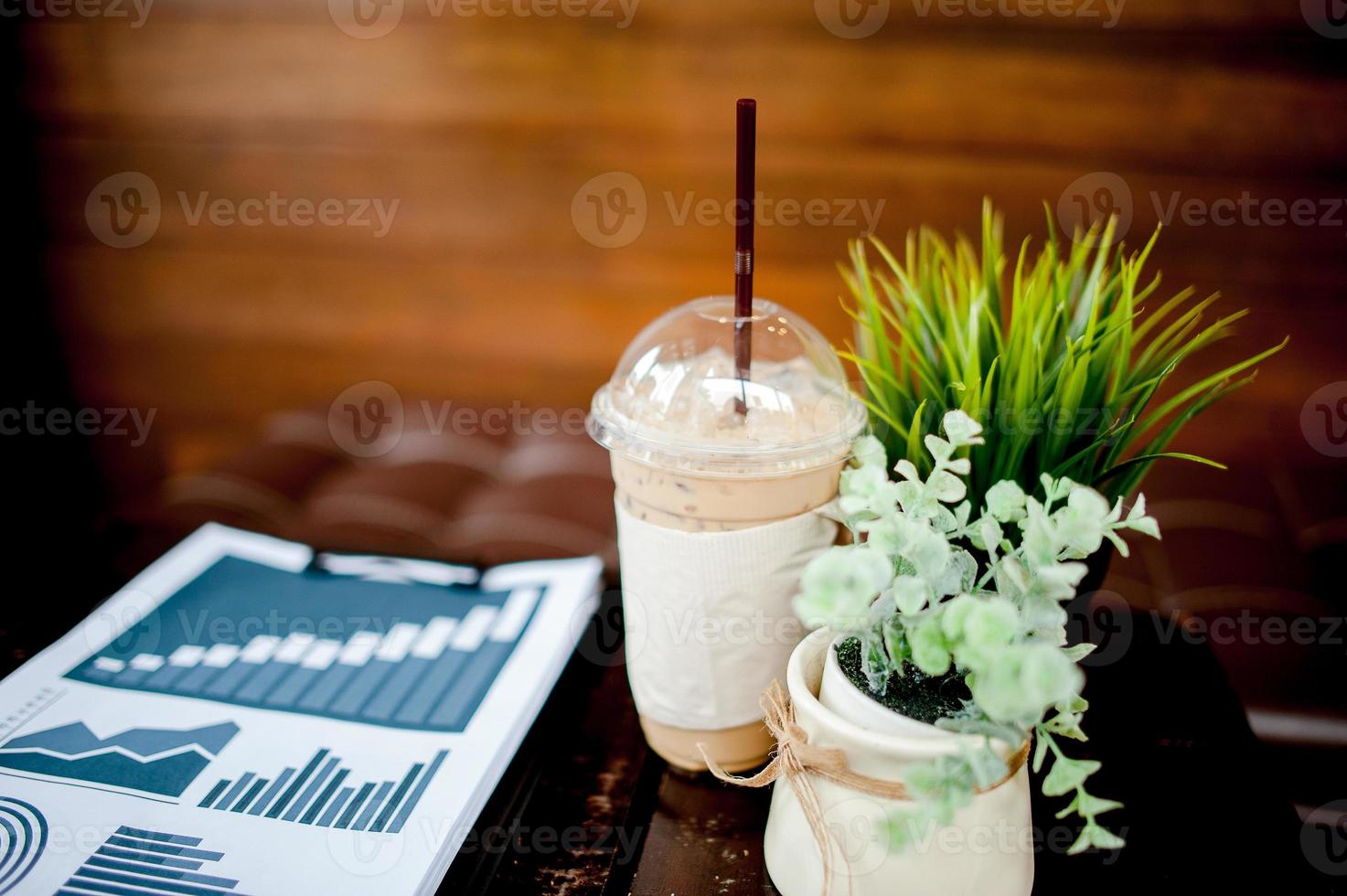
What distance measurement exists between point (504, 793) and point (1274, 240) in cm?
165

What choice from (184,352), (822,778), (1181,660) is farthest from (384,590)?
(184,352)

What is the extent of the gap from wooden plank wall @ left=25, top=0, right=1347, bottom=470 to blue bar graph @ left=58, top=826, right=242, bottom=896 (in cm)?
134

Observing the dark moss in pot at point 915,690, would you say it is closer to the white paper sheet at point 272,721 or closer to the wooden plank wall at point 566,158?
the white paper sheet at point 272,721

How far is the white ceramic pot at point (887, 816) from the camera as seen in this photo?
0.52 meters

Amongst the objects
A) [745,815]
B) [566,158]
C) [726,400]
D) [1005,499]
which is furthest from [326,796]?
[566,158]

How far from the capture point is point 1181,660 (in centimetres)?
89

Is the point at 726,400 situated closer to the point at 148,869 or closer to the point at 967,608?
the point at 967,608

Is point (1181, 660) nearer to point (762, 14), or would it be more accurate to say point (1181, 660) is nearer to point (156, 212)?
point (762, 14)

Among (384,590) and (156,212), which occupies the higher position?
(156,212)

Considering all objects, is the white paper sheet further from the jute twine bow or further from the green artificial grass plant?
the green artificial grass plant

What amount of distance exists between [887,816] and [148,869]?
1.62 ft

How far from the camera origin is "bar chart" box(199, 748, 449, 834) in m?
0.65

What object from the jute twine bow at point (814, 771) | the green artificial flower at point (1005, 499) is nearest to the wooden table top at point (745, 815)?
the jute twine bow at point (814, 771)

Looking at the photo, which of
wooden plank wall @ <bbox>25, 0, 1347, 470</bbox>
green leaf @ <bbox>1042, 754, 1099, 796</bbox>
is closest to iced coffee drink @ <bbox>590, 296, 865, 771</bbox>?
green leaf @ <bbox>1042, 754, 1099, 796</bbox>
